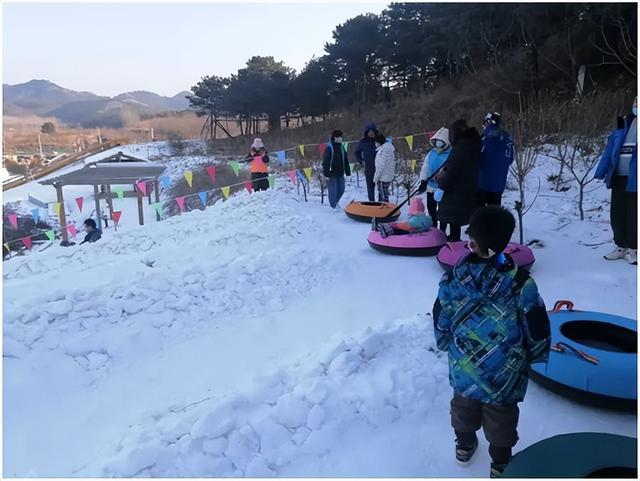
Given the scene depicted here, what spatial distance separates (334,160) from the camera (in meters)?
9.00

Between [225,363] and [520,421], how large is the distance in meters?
2.35

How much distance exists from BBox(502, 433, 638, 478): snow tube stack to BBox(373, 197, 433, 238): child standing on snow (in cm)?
431

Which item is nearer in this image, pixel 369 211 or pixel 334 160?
pixel 369 211

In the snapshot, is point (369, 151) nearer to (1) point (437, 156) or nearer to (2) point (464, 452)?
(1) point (437, 156)

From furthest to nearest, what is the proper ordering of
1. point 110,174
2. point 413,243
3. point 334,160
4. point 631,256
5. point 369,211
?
point 110,174 → point 334,160 → point 369,211 → point 413,243 → point 631,256

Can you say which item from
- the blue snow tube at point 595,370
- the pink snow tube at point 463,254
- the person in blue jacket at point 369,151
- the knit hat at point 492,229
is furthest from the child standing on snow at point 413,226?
the knit hat at point 492,229

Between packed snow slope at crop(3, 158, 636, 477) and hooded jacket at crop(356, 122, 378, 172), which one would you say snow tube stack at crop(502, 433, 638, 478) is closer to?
packed snow slope at crop(3, 158, 636, 477)

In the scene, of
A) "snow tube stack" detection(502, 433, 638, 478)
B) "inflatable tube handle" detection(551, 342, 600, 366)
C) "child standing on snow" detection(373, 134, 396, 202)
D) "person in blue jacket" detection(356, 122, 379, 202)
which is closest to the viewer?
"snow tube stack" detection(502, 433, 638, 478)

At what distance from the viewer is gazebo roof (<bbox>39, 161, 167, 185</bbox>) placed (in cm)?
1703

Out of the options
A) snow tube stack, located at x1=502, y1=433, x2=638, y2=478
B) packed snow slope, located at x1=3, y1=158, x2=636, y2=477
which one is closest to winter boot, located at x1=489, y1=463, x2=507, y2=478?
packed snow slope, located at x1=3, y1=158, x2=636, y2=477

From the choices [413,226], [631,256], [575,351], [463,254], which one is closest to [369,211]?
[413,226]

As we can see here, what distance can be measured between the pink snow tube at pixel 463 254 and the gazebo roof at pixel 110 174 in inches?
511

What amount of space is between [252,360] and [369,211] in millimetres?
4671

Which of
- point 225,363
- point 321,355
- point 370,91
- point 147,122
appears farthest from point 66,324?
point 147,122
